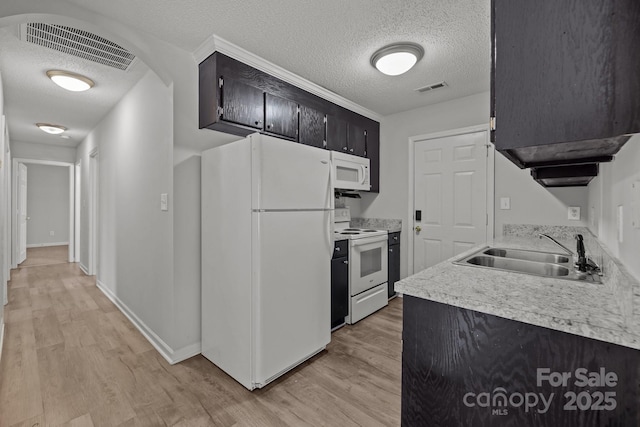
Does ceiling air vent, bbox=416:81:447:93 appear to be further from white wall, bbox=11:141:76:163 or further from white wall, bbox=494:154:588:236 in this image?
white wall, bbox=11:141:76:163

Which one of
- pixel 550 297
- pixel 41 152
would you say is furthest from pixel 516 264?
pixel 41 152

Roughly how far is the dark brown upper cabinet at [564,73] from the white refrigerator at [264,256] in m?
1.31

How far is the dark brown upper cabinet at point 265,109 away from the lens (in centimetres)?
217

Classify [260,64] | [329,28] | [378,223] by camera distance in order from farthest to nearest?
[378,223] → [260,64] → [329,28]

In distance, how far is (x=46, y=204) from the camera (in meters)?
7.69

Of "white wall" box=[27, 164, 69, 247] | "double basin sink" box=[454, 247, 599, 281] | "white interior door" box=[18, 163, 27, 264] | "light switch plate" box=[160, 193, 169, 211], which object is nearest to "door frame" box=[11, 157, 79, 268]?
"white interior door" box=[18, 163, 27, 264]

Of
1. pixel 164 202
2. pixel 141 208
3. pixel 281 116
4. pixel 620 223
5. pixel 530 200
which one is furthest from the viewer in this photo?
pixel 530 200

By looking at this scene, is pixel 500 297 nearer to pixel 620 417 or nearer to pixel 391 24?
pixel 620 417

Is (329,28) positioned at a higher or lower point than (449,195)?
higher

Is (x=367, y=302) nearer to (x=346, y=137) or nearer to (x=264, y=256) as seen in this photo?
(x=264, y=256)

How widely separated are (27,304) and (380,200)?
4.53m

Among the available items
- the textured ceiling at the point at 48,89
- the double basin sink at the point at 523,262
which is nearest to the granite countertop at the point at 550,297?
the double basin sink at the point at 523,262

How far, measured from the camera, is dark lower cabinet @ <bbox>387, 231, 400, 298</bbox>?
355 cm

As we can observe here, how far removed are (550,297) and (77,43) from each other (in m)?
3.25
